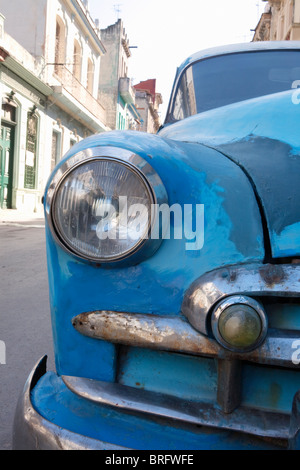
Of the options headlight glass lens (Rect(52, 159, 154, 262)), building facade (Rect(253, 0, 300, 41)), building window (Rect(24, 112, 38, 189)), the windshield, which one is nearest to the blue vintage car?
headlight glass lens (Rect(52, 159, 154, 262))

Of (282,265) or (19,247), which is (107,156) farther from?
(19,247)

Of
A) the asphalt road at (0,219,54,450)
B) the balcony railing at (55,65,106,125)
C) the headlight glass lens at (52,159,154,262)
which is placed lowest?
the asphalt road at (0,219,54,450)

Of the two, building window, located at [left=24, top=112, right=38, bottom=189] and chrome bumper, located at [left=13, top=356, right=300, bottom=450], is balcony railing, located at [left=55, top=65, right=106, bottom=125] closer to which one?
building window, located at [left=24, top=112, right=38, bottom=189]

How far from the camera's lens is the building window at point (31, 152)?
49.4 ft

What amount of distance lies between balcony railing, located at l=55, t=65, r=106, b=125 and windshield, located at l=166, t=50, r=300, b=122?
15.5m

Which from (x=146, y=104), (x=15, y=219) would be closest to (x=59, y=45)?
(x=15, y=219)

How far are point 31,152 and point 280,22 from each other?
18.2 metres

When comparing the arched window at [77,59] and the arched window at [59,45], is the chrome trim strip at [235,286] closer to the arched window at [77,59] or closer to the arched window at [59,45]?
the arched window at [59,45]

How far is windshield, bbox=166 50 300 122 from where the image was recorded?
2510 millimetres

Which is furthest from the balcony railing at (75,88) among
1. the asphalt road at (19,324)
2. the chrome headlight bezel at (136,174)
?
the chrome headlight bezel at (136,174)
